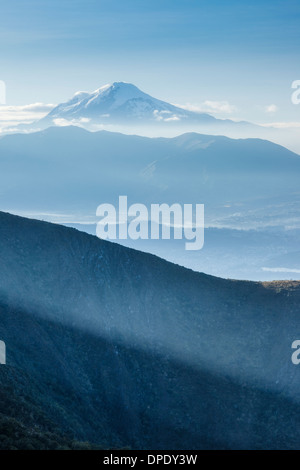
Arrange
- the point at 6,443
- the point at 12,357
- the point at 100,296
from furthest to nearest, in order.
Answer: the point at 100,296
the point at 12,357
the point at 6,443

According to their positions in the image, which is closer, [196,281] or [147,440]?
[147,440]

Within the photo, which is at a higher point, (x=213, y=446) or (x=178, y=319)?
(x=178, y=319)

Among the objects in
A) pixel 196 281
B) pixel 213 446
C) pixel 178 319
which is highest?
pixel 196 281

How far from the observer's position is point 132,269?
65438 millimetres

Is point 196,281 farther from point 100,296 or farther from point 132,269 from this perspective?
point 100,296

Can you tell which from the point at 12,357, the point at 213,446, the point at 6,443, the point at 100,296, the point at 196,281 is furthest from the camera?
the point at 196,281

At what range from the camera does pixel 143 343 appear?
58.9 metres

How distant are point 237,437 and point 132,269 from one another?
20636 mm

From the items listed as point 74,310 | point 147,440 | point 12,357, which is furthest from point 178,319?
point 12,357

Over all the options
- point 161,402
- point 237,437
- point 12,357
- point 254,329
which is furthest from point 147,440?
point 254,329

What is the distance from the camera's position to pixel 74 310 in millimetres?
58594

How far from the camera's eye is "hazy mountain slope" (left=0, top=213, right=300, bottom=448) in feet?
167

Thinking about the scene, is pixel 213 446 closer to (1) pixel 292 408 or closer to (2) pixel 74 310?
(1) pixel 292 408

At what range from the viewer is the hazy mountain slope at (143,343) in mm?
50875
